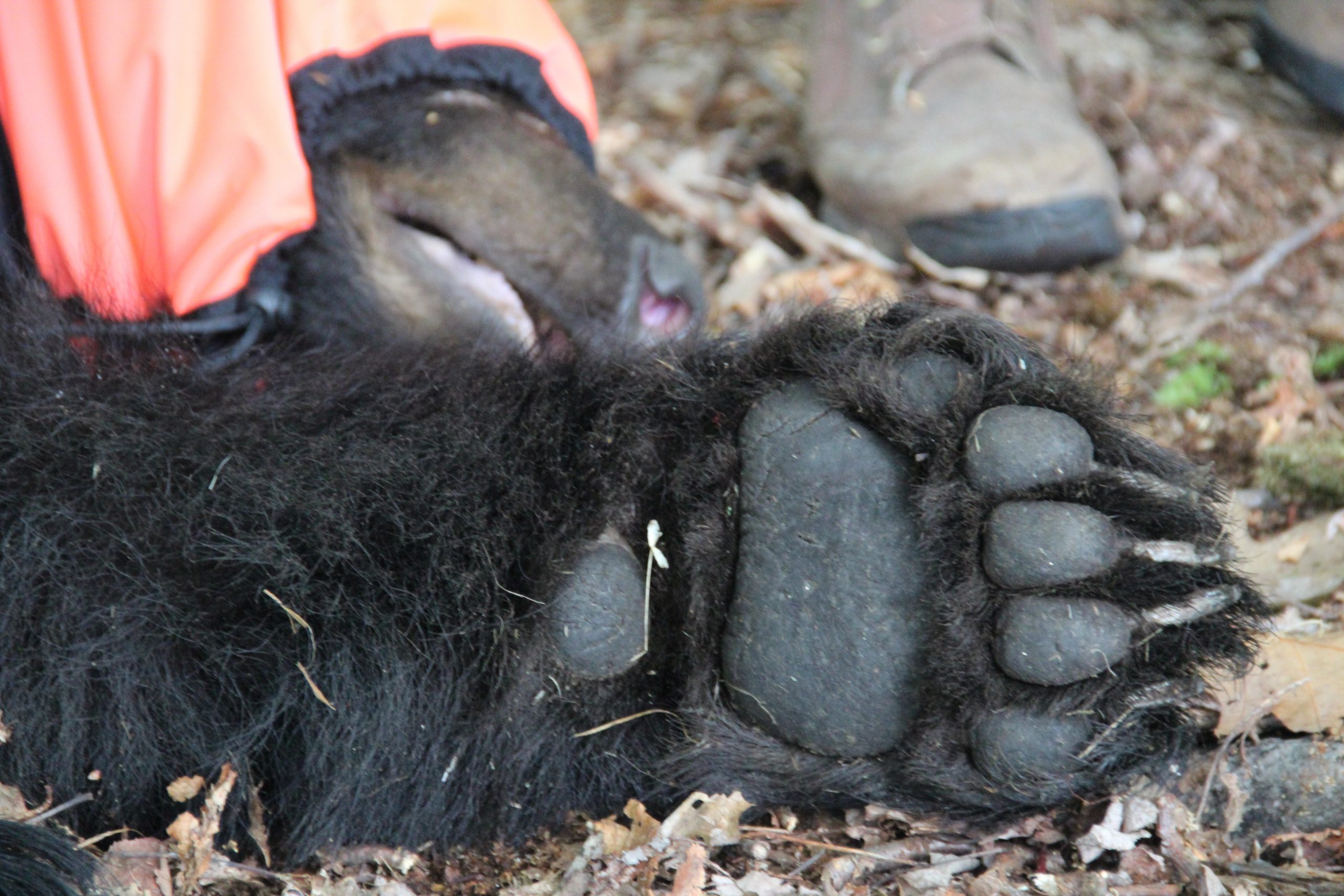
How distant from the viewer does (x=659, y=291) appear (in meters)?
2.04

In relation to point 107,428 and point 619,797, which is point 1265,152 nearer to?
point 619,797

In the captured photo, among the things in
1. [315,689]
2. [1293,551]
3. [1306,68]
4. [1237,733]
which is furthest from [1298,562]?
[1306,68]

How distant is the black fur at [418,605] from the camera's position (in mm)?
1377

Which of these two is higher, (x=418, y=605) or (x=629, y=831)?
(x=418, y=605)

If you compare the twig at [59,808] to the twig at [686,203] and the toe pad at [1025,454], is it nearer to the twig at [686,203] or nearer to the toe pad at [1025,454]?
the toe pad at [1025,454]

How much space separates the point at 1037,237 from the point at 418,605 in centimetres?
184

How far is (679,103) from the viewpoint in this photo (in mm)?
3664

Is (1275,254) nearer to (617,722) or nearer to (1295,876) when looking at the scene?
(1295,876)

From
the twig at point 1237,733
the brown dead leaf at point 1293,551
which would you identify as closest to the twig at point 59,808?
the twig at point 1237,733

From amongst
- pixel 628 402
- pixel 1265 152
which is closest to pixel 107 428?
pixel 628 402

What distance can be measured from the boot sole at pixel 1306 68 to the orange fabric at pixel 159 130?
8.67 feet

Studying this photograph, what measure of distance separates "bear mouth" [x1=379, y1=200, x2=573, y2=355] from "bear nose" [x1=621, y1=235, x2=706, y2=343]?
14 centimetres

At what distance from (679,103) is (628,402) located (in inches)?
94.8

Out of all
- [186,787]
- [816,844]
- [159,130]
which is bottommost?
[816,844]
